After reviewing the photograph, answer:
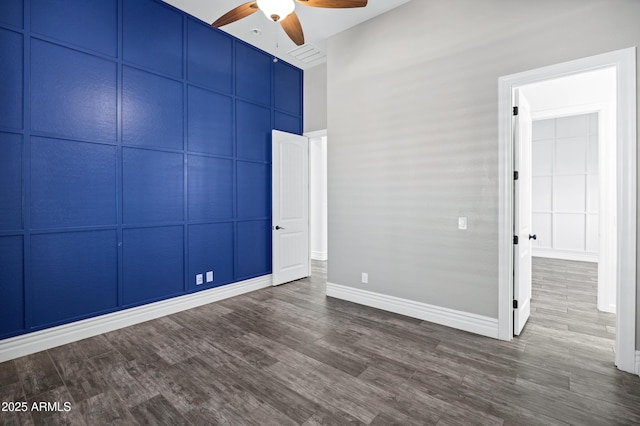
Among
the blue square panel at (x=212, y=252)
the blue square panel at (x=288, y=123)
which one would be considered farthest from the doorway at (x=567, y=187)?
the blue square panel at (x=212, y=252)

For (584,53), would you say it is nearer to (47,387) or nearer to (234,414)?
(234,414)

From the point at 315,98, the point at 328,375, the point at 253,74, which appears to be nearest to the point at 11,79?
the point at 253,74

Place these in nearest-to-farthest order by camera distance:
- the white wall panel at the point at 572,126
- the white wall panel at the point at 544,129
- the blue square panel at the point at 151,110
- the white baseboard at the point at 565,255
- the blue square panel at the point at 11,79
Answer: the blue square panel at the point at 11,79, the blue square panel at the point at 151,110, the white baseboard at the point at 565,255, the white wall panel at the point at 572,126, the white wall panel at the point at 544,129

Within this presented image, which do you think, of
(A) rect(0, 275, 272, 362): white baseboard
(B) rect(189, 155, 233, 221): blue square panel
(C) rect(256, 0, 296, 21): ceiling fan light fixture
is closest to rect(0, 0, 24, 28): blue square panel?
(B) rect(189, 155, 233, 221): blue square panel

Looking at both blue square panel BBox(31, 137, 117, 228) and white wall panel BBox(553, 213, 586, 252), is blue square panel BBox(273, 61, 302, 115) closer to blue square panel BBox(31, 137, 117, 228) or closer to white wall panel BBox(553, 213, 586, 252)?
blue square panel BBox(31, 137, 117, 228)

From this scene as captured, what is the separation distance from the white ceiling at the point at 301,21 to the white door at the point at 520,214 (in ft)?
6.23

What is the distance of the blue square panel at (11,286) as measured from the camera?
2520mm

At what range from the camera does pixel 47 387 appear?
7.09ft

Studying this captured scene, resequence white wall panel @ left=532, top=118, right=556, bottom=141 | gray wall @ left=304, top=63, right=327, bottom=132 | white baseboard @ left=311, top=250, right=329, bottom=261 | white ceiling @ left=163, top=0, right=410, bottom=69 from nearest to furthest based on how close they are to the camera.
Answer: white ceiling @ left=163, top=0, right=410, bottom=69 < gray wall @ left=304, top=63, right=327, bottom=132 < white wall panel @ left=532, top=118, right=556, bottom=141 < white baseboard @ left=311, top=250, right=329, bottom=261

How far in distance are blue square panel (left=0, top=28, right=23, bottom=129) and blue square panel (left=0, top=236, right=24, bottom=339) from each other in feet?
3.40

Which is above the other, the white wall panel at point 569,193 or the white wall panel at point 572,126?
the white wall panel at point 572,126

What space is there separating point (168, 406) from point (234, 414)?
0.47 m

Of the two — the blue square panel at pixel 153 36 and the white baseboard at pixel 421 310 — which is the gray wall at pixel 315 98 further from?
the white baseboard at pixel 421 310

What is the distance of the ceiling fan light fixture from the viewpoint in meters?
2.25
